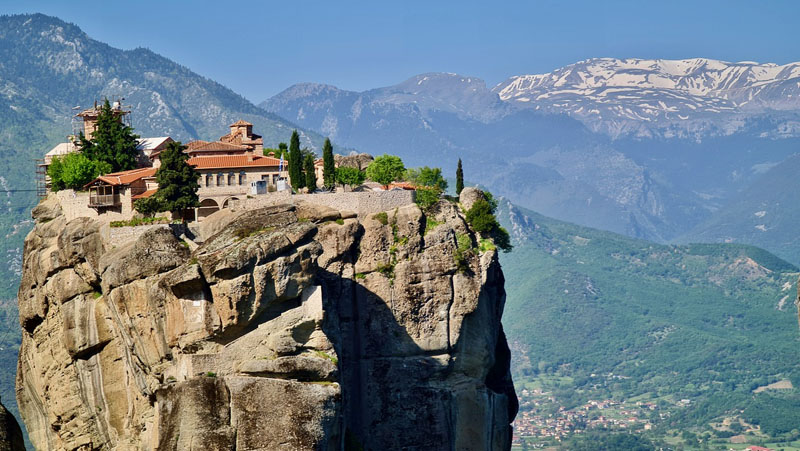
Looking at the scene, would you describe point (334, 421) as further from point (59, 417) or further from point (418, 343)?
point (59, 417)

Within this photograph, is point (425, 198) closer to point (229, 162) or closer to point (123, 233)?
point (229, 162)

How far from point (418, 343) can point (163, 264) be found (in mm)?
17295

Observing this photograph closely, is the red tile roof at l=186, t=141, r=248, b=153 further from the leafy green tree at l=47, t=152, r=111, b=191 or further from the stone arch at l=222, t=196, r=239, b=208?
the stone arch at l=222, t=196, r=239, b=208

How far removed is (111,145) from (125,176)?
1149 cm

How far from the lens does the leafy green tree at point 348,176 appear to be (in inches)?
3735

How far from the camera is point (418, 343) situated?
8256cm

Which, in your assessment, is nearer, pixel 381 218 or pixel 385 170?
pixel 381 218

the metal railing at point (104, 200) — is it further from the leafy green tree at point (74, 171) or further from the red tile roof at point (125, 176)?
the leafy green tree at point (74, 171)

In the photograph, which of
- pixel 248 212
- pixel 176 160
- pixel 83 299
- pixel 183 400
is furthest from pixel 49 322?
pixel 183 400

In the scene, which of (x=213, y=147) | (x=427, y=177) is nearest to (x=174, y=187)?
(x=213, y=147)

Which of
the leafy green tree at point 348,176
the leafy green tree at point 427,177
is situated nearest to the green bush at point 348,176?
the leafy green tree at point 348,176

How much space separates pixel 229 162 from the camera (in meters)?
89.3

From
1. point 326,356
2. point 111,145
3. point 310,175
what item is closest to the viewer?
point 326,356

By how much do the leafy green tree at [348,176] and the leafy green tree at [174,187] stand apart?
13729mm
